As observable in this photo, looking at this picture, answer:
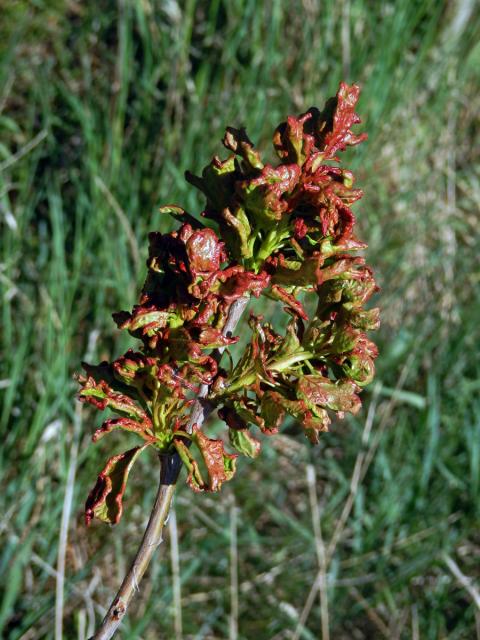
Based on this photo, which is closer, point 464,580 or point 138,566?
point 138,566

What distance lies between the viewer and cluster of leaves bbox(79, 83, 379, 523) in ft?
2.99

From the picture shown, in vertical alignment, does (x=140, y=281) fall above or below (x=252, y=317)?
above

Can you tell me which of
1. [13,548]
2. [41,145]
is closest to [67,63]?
[41,145]

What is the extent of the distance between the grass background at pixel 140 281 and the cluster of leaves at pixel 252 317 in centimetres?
133

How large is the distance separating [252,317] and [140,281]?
165 centimetres

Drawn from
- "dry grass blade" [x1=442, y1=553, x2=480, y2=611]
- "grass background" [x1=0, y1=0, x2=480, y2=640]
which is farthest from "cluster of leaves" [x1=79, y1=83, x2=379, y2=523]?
"dry grass blade" [x1=442, y1=553, x2=480, y2=611]

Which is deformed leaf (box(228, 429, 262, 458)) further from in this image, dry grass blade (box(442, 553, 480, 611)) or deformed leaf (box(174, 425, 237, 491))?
dry grass blade (box(442, 553, 480, 611))

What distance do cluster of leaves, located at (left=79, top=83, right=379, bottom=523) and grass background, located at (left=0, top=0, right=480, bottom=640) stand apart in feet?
4.36

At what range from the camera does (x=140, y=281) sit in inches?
103

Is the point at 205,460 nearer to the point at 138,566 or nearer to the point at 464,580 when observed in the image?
the point at 138,566

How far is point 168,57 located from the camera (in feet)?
10.2

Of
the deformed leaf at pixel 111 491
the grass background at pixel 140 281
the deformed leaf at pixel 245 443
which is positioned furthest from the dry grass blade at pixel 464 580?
the deformed leaf at pixel 111 491

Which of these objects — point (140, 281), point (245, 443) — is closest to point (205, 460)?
point (245, 443)

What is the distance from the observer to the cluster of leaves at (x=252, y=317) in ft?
2.99
